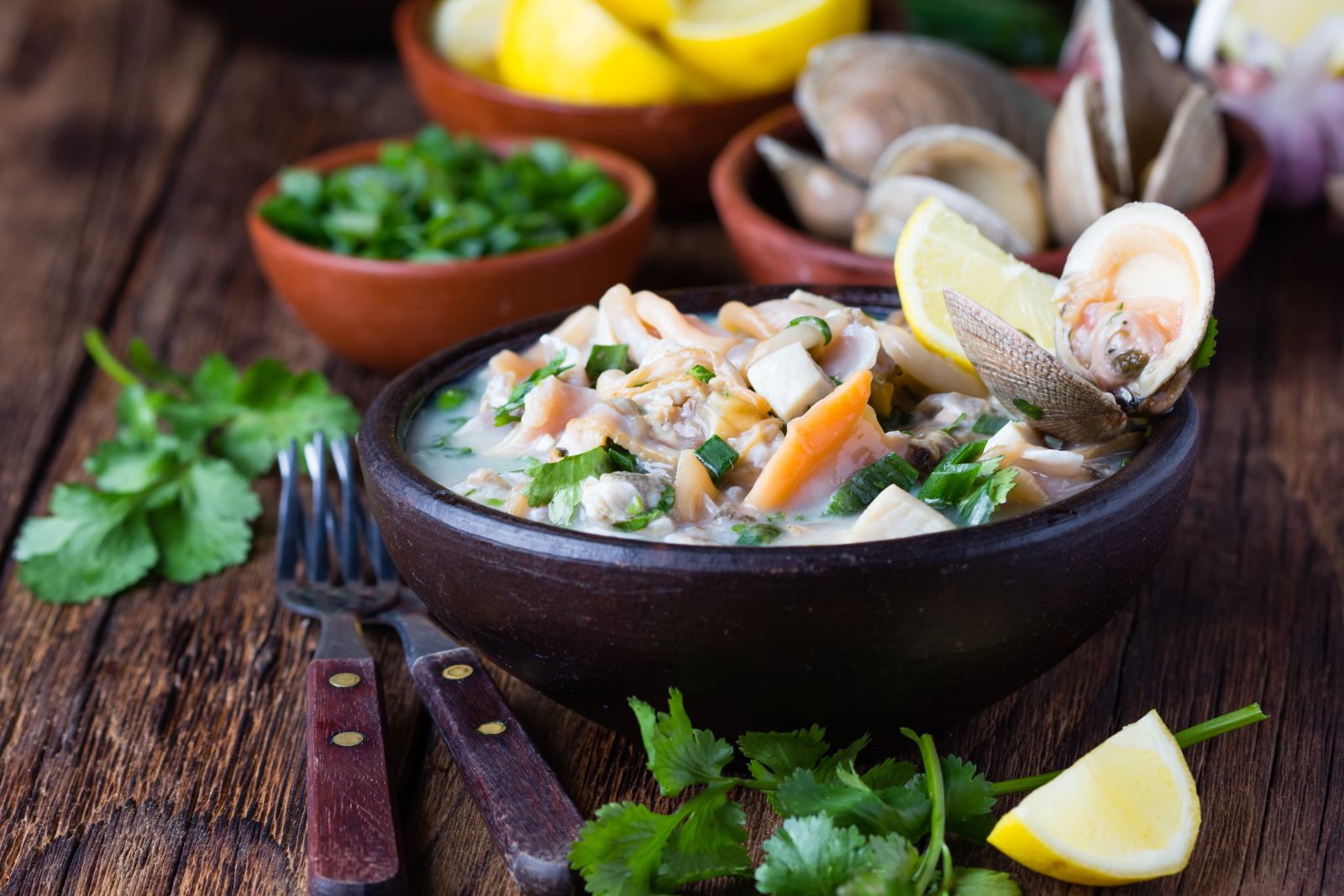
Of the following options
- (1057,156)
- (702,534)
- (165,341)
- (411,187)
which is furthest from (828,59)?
(702,534)

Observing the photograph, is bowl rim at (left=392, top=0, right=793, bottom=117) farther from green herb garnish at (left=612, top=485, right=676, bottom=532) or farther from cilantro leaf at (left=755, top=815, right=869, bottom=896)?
cilantro leaf at (left=755, top=815, right=869, bottom=896)

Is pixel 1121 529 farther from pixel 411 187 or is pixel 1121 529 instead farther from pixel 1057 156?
pixel 411 187

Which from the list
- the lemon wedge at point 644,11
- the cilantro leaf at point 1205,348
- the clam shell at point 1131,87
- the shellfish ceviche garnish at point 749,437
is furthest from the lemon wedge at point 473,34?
the cilantro leaf at point 1205,348

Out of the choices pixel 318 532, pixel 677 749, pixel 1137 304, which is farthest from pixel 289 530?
pixel 1137 304

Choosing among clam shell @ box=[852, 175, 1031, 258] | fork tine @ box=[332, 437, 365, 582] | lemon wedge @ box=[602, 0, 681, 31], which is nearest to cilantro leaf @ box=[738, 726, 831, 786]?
fork tine @ box=[332, 437, 365, 582]

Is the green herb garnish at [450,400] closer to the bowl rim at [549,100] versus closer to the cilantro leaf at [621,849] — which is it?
the cilantro leaf at [621,849]
